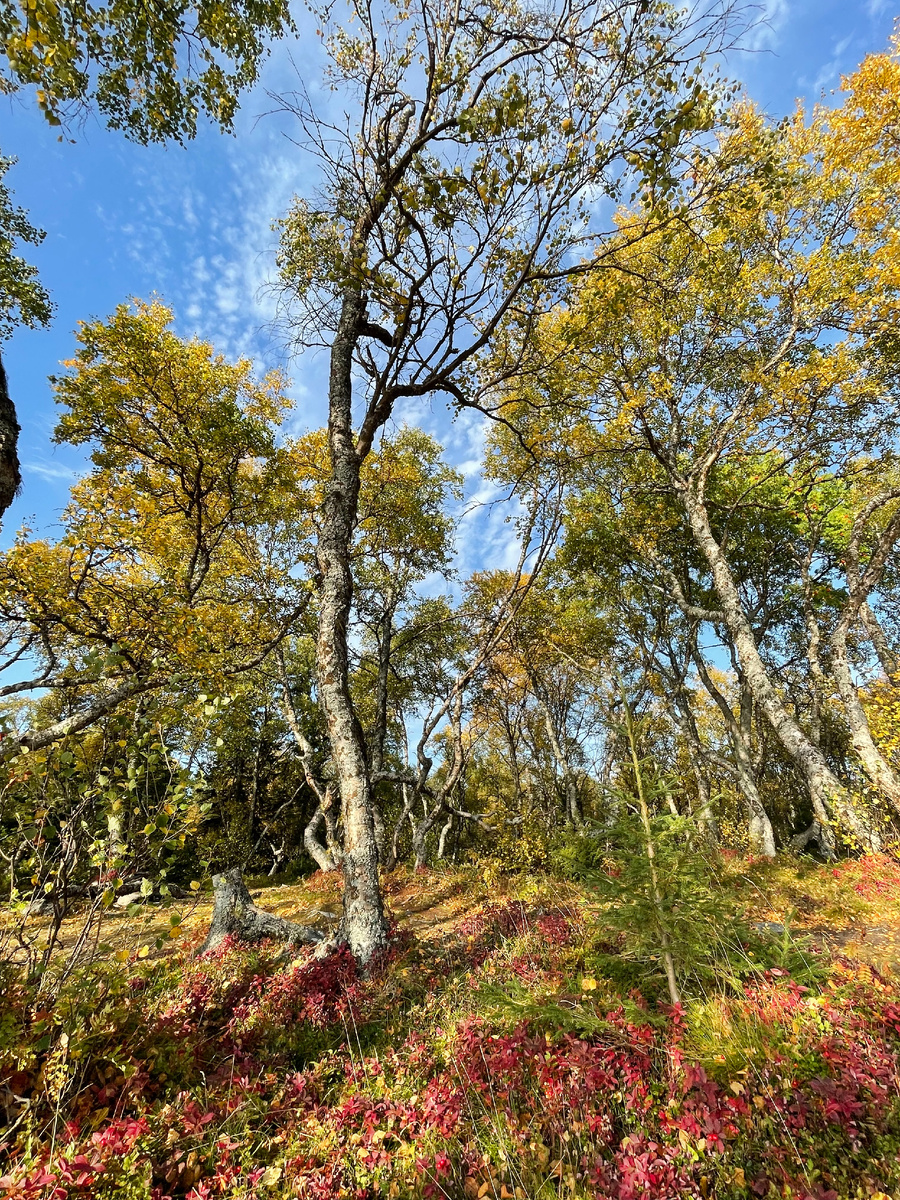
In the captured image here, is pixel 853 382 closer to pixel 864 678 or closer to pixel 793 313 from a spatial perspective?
pixel 793 313

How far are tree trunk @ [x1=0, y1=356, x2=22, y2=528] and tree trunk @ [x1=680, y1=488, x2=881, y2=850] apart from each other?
12462 mm

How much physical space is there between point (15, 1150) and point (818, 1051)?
4.43m

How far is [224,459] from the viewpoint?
975 cm

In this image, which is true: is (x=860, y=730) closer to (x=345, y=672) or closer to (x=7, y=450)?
(x=345, y=672)

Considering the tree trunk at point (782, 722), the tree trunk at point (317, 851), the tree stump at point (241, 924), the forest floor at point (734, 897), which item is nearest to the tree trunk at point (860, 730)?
the tree trunk at point (782, 722)

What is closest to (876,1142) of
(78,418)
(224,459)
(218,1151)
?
(218,1151)

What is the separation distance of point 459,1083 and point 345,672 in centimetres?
399

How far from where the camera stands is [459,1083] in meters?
3.37

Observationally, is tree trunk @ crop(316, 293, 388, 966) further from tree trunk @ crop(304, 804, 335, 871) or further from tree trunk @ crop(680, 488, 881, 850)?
tree trunk @ crop(304, 804, 335, 871)

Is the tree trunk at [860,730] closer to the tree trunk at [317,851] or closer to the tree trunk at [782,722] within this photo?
the tree trunk at [782,722]

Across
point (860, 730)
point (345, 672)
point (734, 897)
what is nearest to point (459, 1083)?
point (734, 897)

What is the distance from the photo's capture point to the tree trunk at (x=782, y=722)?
9.12 m

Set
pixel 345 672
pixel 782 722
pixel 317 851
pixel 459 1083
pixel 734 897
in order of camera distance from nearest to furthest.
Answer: pixel 459 1083, pixel 734 897, pixel 345 672, pixel 782 722, pixel 317 851

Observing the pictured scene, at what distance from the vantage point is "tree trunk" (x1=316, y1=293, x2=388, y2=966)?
18.0ft
